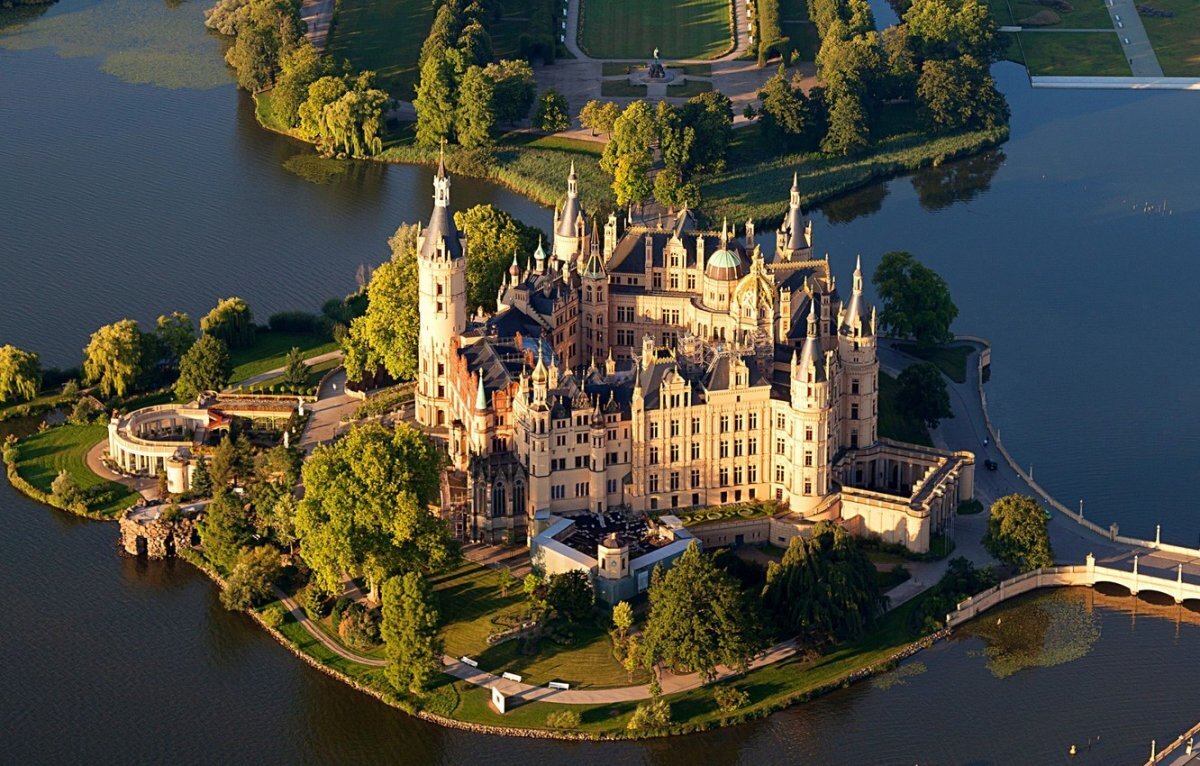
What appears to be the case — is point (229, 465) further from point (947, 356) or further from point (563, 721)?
point (947, 356)

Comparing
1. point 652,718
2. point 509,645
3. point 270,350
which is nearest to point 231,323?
point 270,350

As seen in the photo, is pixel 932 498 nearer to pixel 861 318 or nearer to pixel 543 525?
pixel 861 318

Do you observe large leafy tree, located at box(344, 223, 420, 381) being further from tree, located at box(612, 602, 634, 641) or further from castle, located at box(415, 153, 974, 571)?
tree, located at box(612, 602, 634, 641)

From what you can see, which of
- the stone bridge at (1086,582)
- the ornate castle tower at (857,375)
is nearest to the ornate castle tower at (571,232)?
the ornate castle tower at (857,375)

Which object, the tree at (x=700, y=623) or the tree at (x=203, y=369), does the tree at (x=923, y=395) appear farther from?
the tree at (x=203, y=369)

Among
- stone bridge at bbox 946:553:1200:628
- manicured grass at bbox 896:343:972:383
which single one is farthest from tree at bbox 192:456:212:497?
manicured grass at bbox 896:343:972:383

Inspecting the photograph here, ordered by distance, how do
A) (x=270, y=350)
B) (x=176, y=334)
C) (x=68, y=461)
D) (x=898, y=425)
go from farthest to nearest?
1. (x=270, y=350)
2. (x=176, y=334)
3. (x=898, y=425)
4. (x=68, y=461)

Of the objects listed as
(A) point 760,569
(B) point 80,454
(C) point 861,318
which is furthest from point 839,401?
(B) point 80,454
